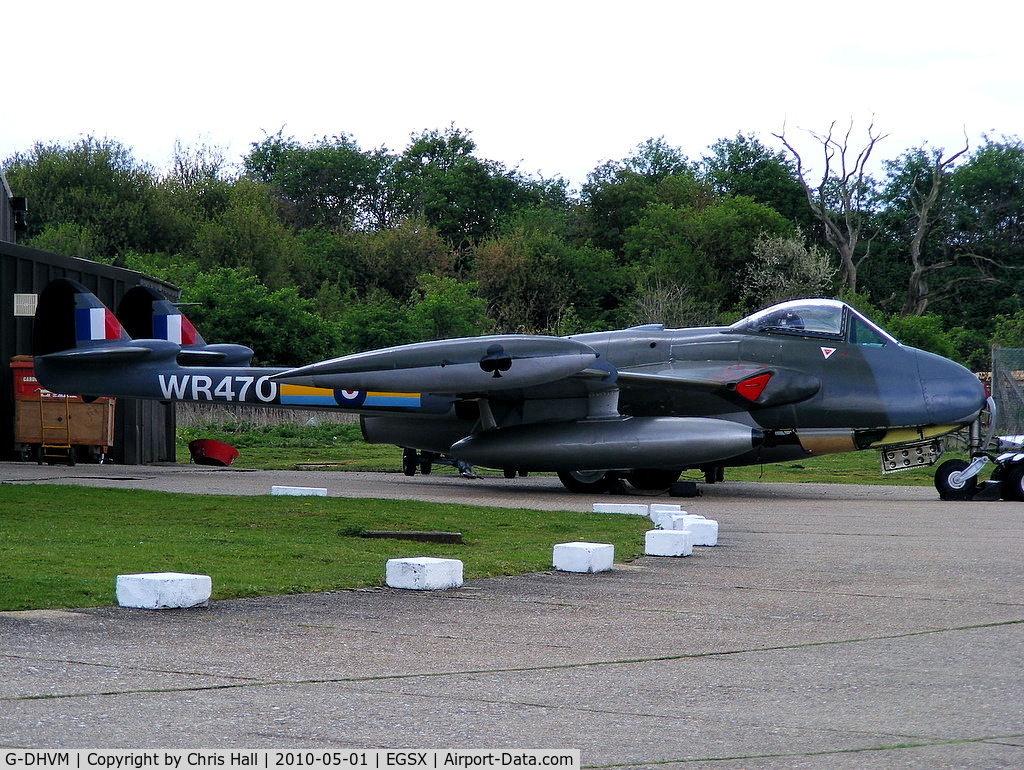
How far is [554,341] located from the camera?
14727mm

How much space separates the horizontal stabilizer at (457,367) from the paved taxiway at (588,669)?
6315 millimetres

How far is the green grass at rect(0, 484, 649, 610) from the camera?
6832 millimetres

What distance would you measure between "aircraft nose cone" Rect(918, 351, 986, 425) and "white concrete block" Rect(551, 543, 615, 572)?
30.9 feet

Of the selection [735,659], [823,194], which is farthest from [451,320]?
[735,659]

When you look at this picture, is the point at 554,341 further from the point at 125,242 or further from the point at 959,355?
the point at 125,242

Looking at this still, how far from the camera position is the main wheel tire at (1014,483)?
15680mm

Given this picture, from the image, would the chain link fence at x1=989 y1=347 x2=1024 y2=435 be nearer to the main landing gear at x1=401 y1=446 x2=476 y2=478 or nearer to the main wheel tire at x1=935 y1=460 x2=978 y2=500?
the main wheel tire at x1=935 y1=460 x2=978 y2=500

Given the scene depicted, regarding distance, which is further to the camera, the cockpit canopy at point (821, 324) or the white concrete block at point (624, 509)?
the cockpit canopy at point (821, 324)

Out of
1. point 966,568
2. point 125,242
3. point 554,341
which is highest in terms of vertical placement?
point 125,242

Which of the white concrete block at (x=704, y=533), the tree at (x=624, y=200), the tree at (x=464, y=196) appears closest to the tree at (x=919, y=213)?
the tree at (x=624, y=200)

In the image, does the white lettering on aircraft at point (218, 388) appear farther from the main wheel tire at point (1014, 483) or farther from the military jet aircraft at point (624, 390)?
the main wheel tire at point (1014, 483)

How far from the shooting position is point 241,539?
8.98 metres

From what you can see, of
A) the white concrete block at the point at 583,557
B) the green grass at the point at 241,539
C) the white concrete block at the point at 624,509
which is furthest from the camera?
the white concrete block at the point at 624,509

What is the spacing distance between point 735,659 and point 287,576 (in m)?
3.20
